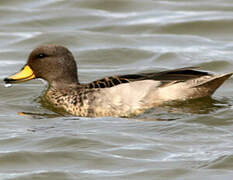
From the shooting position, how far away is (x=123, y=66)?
40.1ft

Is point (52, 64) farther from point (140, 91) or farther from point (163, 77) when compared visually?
point (163, 77)

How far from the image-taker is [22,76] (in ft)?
32.4

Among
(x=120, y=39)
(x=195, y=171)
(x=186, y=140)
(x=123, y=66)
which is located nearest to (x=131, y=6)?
(x=120, y=39)

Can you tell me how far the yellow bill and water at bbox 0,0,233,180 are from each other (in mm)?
354

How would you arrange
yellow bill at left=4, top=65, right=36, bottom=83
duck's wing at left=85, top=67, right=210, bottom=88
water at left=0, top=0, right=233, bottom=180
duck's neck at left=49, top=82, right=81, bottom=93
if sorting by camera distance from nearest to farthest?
water at left=0, top=0, right=233, bottom=180, duck's wing at left=85, top=67, right=210, bottom=88, duck's neck at left=49, top=82, right=81, bottom=93, yellow bill at left=4, top=65, right=36, bottom=83

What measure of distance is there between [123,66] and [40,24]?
3245 mm

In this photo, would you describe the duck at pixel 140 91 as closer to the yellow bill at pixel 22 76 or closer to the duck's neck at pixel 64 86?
the duck's neck at pixel 64 86

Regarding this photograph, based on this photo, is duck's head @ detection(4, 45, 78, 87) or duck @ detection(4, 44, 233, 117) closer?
duck @ detection(4, 44, 233, 117)

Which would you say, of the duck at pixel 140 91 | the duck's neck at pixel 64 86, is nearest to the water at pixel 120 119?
the duck at pixel 140 91

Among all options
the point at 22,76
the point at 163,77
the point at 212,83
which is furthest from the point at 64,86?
the point at 212,83

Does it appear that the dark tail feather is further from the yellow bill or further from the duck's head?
the yellow bill

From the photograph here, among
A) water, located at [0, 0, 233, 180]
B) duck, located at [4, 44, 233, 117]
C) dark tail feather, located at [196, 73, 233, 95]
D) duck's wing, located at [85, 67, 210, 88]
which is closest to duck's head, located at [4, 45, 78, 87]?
water, located at [0, 0, 233, 180]

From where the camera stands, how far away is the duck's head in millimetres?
9820

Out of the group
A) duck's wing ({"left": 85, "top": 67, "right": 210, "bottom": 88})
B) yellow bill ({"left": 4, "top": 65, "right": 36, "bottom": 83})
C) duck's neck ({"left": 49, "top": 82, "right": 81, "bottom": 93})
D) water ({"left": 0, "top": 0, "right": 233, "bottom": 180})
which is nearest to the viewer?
water ({"left": 0, "top": 0, "right": 233, "bottom": 180})
